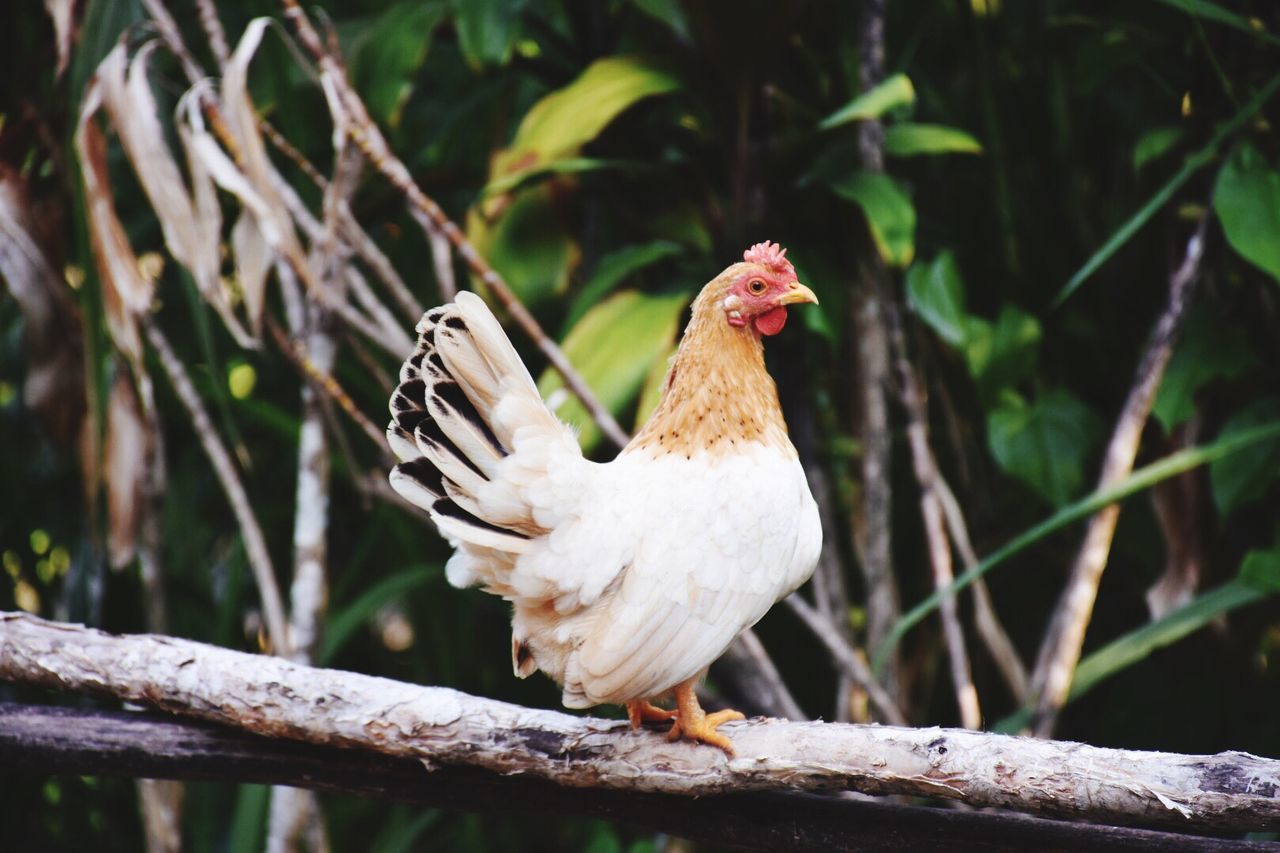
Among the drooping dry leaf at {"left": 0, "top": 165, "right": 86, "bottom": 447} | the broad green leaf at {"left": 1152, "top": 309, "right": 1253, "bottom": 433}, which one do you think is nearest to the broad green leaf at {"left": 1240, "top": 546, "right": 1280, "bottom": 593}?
the broad green leaf at {"left": 1152, "top": 309, "right": 1253, "bottom": 433}

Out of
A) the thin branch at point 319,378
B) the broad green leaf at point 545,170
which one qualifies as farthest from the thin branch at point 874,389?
the thin branch at point 319,378

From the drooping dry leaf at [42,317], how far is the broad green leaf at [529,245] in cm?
85

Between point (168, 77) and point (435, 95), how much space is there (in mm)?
681

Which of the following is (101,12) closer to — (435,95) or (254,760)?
(435,95)

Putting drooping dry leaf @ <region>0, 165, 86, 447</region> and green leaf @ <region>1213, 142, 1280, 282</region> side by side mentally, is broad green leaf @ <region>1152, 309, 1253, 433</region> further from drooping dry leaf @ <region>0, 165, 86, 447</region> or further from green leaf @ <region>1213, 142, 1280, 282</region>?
drooping dry leaf @ <region>0, 165, 86, 447</region>

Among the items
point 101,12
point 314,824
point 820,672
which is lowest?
point 314,824

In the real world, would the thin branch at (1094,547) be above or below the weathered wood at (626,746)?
above

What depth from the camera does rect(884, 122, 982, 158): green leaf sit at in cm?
220

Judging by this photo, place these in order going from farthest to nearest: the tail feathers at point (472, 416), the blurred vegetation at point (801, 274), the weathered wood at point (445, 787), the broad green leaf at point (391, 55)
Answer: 1. the broad green leaf at point (391, 55)
2. the blurred vegetation at point (801, 274)
3. the tail feathers at point (472, 416)
4. the weathered wood at point (445, 787)

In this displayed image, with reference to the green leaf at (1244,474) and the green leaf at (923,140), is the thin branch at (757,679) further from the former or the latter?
the green leaf at (923,140)

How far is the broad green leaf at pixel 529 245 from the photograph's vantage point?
2400mm

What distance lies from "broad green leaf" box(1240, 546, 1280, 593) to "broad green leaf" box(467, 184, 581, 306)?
1389 millimetres

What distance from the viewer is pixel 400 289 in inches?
81.6

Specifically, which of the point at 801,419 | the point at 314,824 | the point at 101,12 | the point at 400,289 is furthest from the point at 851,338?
the point at 101,12
